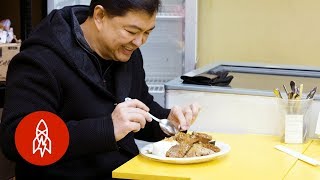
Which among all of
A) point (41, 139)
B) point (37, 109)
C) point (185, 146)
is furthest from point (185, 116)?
point (41, 139)

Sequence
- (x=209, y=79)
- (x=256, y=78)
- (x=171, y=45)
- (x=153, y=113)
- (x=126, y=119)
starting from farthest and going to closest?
(x=171, y=45) < (x=256, y=78) < (x=209, y=79) < (x=153, y=113) < (x=126, y=119)

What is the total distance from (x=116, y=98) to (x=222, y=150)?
0.38 meters

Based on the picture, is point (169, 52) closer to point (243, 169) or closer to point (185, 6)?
point (185, 6)

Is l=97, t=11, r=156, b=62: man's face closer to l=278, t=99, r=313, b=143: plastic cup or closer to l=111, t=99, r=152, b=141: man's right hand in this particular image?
l=111, t=99, r=152, b=141: man's right hand

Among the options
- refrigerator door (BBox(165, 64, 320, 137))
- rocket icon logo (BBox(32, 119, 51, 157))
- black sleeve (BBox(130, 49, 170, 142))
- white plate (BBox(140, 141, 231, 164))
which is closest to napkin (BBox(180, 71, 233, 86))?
refrigerator door (BBox(165, 64, 320, 137))

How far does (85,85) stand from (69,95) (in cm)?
6

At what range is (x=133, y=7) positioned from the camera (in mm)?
1787

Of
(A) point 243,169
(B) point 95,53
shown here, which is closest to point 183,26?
(B) point 95,53

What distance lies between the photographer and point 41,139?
133cm

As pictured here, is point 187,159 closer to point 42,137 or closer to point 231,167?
point 231,167

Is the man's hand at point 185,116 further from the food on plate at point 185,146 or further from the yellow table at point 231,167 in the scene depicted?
the yellow table at point 231,167

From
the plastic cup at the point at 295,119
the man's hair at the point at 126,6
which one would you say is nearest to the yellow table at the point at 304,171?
the plastic cup at the point at 295,119

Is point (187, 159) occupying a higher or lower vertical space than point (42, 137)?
lower

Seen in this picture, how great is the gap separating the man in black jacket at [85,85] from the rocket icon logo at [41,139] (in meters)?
0.32
